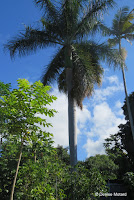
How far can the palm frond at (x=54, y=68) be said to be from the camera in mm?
10867

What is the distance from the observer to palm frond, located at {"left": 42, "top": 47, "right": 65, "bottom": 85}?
10.9m

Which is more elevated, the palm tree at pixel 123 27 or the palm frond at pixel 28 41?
the palm tree at pixel 123 27

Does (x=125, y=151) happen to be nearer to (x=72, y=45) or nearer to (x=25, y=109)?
(x=72, y=45)

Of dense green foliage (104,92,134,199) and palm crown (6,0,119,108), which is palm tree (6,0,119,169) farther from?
dense green foliage (104,92,134,199)

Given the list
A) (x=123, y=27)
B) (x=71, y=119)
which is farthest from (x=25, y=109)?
(x=123, y=27)

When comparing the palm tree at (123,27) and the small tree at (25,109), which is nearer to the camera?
the small tree at (25,109)

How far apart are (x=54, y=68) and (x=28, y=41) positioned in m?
2.05

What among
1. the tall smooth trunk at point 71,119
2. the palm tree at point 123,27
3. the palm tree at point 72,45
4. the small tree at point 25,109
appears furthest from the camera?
the palm tree at point 123,27

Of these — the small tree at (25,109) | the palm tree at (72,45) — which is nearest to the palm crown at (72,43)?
the palm tree at (72,45)

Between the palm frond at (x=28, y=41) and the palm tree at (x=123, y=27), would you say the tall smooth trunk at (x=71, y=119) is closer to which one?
the palm frond at (x=28, y=41)


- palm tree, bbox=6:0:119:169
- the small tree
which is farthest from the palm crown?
the small tree

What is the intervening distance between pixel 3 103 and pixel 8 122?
0.43 metres

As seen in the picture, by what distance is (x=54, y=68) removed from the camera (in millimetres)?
11109

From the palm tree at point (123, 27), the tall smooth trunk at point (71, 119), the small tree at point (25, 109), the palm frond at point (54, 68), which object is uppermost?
the palm tree at point (123, 27)
